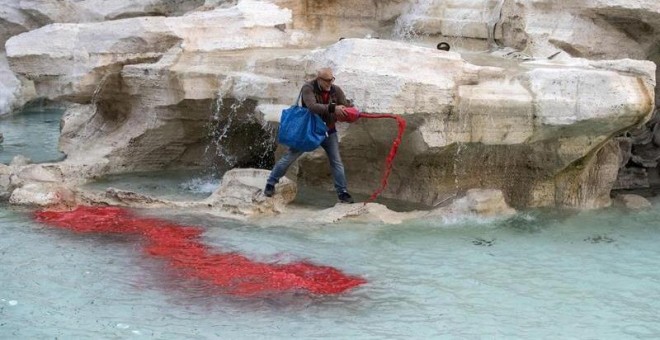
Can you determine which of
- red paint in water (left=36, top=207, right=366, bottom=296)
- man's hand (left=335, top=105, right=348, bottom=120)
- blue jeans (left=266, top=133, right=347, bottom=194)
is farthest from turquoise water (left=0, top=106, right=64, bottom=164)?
man's hand (left=335, top=105, right=348, bottom=120)

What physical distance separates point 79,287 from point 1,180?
3.56m

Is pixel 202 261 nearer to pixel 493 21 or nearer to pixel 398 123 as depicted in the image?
pixel 398 123

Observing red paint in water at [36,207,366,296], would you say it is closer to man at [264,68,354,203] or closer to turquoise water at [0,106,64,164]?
man at [264,68,354,203]

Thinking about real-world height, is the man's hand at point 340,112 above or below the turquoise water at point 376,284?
above

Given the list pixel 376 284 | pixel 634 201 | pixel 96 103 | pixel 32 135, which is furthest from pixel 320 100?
pixel 32 135

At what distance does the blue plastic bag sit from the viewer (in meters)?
8.70

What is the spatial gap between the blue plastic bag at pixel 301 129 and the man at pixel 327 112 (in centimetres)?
8

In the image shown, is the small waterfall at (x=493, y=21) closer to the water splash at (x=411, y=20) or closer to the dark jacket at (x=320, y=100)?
the water splash at (x=411, y=20)

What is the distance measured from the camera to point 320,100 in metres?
8.67

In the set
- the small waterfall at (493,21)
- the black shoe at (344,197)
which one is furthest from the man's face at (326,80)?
the small waterfall at (493,21)

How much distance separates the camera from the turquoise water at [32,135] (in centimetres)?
1272

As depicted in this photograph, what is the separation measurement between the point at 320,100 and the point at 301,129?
34 centimetres

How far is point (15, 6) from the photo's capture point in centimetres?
1734

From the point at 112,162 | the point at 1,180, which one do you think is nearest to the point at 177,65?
the point at 112,162
